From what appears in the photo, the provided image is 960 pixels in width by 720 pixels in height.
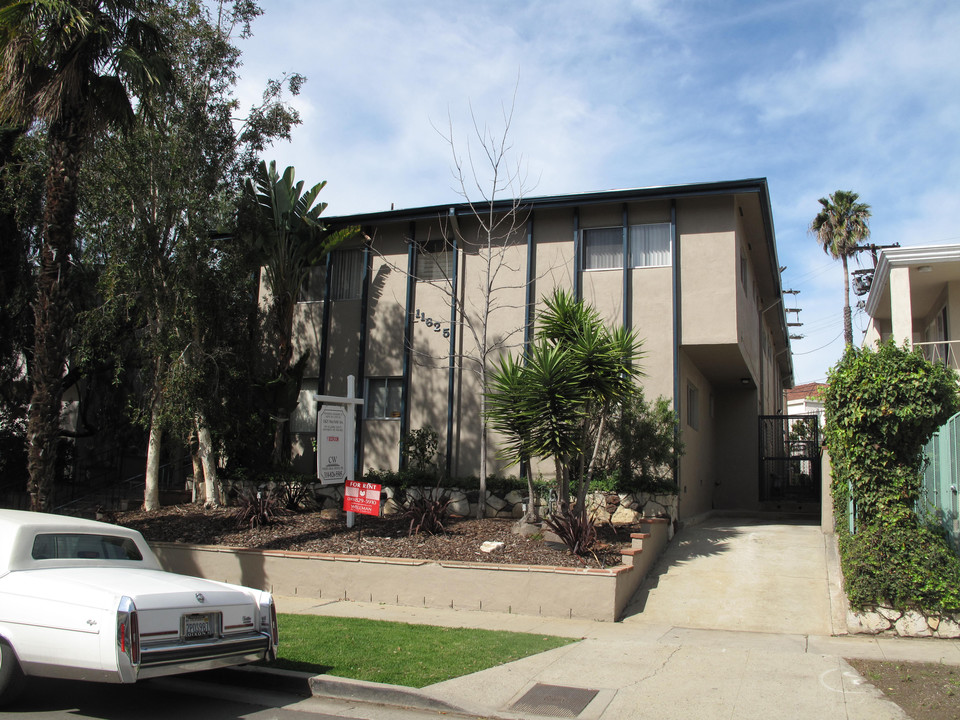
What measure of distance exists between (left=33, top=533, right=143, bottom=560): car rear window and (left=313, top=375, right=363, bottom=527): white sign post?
5.15 metres

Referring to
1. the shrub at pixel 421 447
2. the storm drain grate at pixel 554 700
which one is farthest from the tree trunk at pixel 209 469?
the storm drain grate at pixel 554 700

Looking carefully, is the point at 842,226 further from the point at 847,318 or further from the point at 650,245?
the point at 650,245

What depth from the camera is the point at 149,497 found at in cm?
1559

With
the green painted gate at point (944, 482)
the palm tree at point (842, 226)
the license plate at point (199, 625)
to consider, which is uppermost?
the palm tree at point (842, 226)

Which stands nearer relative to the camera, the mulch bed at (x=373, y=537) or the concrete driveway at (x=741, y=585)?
the concrete driveway at (x=741, y=585)

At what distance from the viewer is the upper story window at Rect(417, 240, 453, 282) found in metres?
17.0

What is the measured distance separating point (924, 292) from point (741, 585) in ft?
37.6

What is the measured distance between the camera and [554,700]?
645 cm

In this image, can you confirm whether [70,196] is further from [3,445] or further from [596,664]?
[3,445]

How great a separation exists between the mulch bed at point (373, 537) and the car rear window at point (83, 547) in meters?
4.88

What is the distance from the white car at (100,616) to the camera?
5.55 m

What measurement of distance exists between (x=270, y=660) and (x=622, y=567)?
5256 millimetres

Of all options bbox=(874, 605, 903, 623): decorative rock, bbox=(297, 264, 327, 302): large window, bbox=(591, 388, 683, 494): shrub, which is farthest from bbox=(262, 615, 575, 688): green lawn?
bbox=(297, 264, 327, 302): large window

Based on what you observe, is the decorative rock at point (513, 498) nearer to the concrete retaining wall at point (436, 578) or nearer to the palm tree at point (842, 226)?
the concrete retaining wall at point (436, 578)
